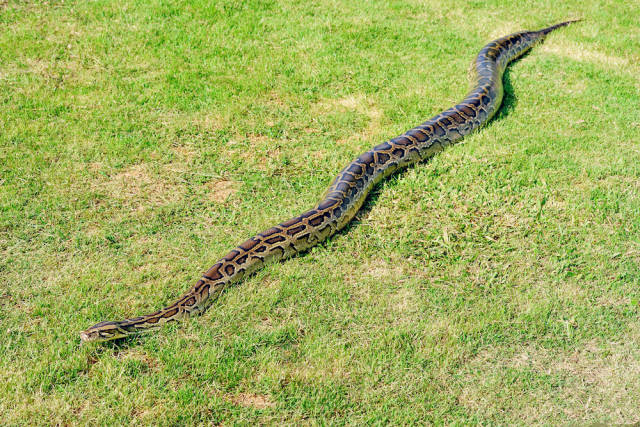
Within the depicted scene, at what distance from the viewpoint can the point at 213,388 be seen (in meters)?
5.09

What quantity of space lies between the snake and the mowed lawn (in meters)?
0.17

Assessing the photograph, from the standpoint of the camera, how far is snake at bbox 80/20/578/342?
224 inches

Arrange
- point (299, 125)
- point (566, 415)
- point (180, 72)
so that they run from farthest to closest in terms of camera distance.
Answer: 1. point (180, 72)
2. point (299, 125)
3. point (566, 415)

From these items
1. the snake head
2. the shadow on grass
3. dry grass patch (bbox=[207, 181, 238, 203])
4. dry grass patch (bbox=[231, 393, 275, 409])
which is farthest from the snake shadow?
the snake head

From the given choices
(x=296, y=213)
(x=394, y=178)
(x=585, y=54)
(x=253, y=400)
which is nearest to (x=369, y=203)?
(x=394, y=178)

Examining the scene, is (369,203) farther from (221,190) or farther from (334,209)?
(221,190)

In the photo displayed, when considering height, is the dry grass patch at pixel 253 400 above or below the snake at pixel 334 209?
below

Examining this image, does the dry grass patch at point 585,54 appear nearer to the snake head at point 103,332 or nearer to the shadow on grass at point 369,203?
the shadow on grass at point 369,203

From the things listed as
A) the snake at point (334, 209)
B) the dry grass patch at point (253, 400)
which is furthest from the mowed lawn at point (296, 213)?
the snake at point (334, 209)

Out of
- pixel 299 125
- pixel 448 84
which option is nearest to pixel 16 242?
pixel 299 125

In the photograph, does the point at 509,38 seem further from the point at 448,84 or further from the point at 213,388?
the point at 213,388

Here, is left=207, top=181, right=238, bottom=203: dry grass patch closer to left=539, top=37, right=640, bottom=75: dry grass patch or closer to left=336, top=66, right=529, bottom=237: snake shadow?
left=336, top=66, right=529, bottom=237: snake shadow

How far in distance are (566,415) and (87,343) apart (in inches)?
168

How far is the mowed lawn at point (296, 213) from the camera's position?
5148mm
